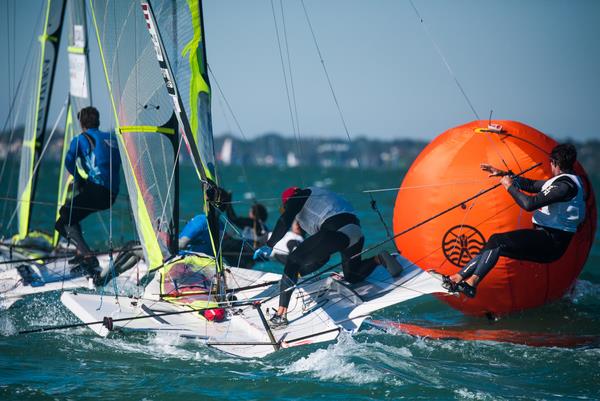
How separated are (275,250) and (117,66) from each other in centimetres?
210

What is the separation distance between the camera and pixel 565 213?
18.0ft

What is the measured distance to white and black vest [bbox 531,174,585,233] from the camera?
542 cm

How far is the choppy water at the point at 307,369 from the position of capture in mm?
4793

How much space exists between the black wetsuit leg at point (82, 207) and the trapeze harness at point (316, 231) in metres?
2.32

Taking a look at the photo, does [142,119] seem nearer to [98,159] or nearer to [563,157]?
[98,159]

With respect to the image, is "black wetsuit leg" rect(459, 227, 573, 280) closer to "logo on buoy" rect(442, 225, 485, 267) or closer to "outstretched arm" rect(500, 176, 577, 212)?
"outstretched arm" rect(500, 176, 577, 212)

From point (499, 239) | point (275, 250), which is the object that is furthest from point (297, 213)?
point (499, 239)

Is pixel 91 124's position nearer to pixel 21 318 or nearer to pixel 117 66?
pixel 117 66

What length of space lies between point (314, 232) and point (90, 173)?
8.59 feet

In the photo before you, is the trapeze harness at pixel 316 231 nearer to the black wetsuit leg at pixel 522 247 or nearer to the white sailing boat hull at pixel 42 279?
the black wetsuit leg at pixel 522 247

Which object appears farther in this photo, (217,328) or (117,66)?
(117,66)

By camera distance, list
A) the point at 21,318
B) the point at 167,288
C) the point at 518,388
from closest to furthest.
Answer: the point at 518,388 → the point at 167,288 → the point at 21,318

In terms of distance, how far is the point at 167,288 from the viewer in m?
6.34

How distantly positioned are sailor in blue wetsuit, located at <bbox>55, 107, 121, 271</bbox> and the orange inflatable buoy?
115 inches
